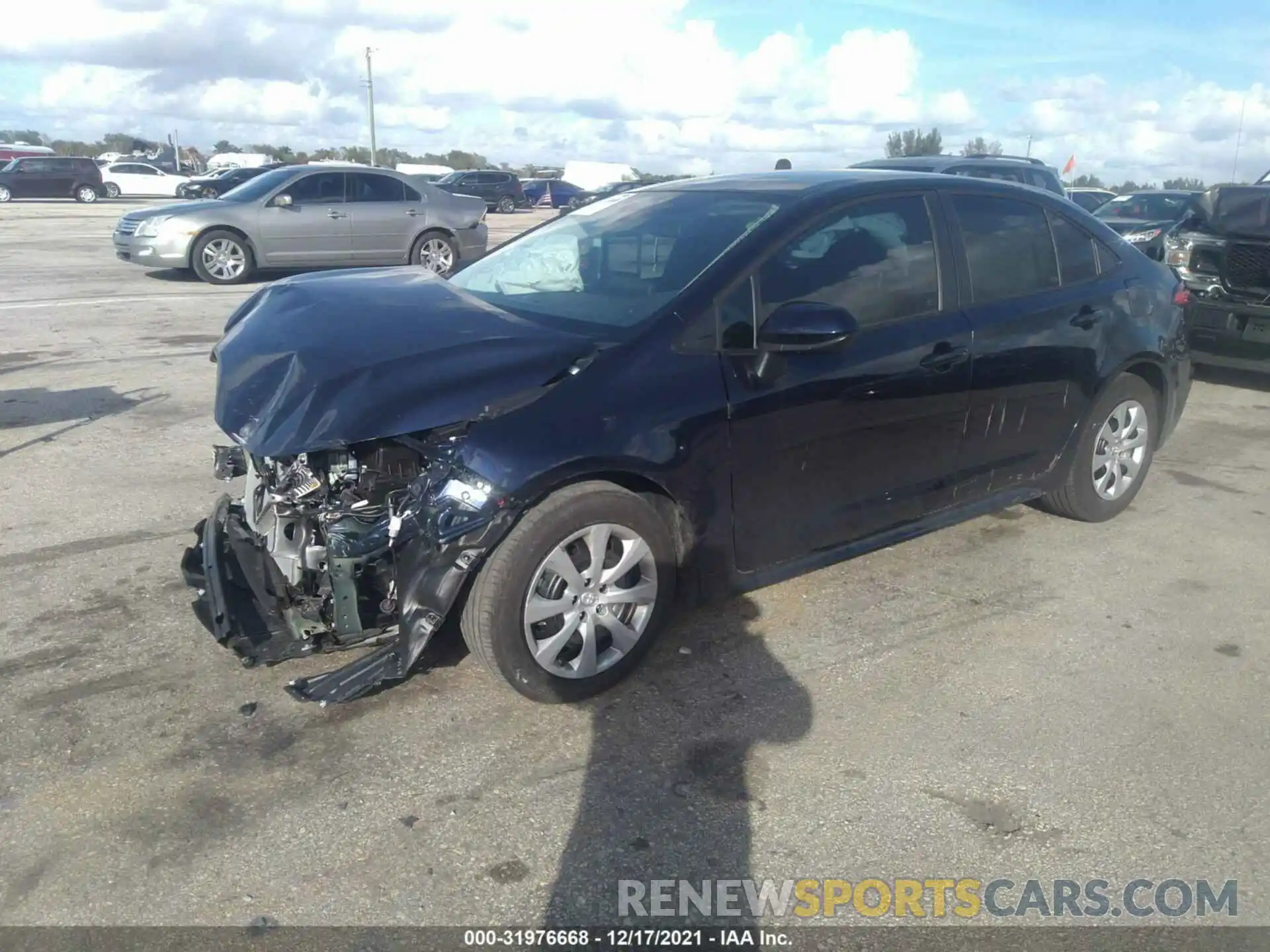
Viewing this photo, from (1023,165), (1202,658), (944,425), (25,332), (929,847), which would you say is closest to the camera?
(929,847)

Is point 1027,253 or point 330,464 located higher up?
point 1027,253

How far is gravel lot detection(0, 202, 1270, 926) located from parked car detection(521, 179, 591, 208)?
130ft

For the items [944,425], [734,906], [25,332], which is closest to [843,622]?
[944,425]

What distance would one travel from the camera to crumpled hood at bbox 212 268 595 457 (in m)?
3.23

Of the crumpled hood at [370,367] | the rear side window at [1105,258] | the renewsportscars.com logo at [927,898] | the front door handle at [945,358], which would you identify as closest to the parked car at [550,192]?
the rear side window at [1105,258]

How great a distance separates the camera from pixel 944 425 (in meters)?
4.43

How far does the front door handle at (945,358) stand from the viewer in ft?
14.0

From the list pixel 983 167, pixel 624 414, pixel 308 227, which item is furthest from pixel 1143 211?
pixel 624 414

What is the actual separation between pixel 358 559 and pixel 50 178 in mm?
38823

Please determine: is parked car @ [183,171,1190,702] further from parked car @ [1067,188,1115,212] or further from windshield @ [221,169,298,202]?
parked car @ [1067,188,1115,212]

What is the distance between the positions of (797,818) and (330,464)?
6.14 ft

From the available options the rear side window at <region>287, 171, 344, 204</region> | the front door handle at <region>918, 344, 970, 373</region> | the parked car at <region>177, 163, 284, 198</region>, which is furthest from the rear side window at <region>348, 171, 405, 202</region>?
the parked car at <region>177, 163, 284, 198</region>

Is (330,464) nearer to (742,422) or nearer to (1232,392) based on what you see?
(742,422)

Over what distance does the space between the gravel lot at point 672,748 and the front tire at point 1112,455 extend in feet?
0.80
